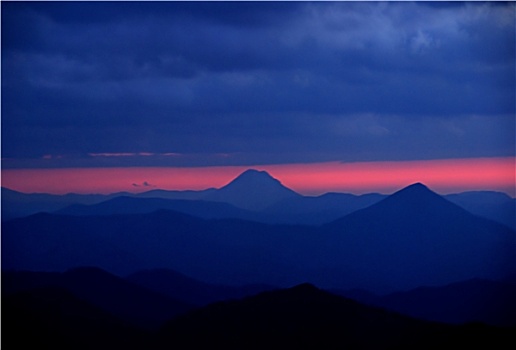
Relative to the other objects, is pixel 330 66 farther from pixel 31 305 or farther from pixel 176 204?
pixel 31 305

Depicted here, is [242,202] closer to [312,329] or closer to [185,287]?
[185,287]

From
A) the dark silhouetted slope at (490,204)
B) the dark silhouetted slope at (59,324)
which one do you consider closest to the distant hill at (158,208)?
the dark silhouetted slope at (59,324)

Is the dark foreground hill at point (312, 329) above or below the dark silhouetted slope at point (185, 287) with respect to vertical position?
below

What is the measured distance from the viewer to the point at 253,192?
584 cm

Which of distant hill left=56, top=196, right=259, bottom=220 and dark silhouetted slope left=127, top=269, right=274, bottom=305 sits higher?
distant hill left=56, top=196, right=259, bottom=220

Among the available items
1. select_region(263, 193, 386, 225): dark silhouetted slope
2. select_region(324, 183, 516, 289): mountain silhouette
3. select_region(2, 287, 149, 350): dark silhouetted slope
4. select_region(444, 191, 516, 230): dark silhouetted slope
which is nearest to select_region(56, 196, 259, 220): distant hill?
select_region(263, 193, 386, 225): dark silhouetted slope

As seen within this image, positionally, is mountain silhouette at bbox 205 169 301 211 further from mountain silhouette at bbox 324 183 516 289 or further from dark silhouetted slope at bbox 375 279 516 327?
dark silhouetted slope at bbox 375 279 516 327

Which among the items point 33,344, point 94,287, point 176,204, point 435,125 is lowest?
point 33,344

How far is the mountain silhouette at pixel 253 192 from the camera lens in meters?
5.81

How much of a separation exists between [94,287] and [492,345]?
3.11 metres

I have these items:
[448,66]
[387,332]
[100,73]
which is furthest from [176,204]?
[448,66]

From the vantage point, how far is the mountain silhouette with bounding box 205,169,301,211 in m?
5.81

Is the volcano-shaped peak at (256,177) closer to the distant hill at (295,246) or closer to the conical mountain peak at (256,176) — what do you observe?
the conical mountain peak at (256,176)

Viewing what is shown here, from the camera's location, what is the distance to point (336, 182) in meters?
5.97
